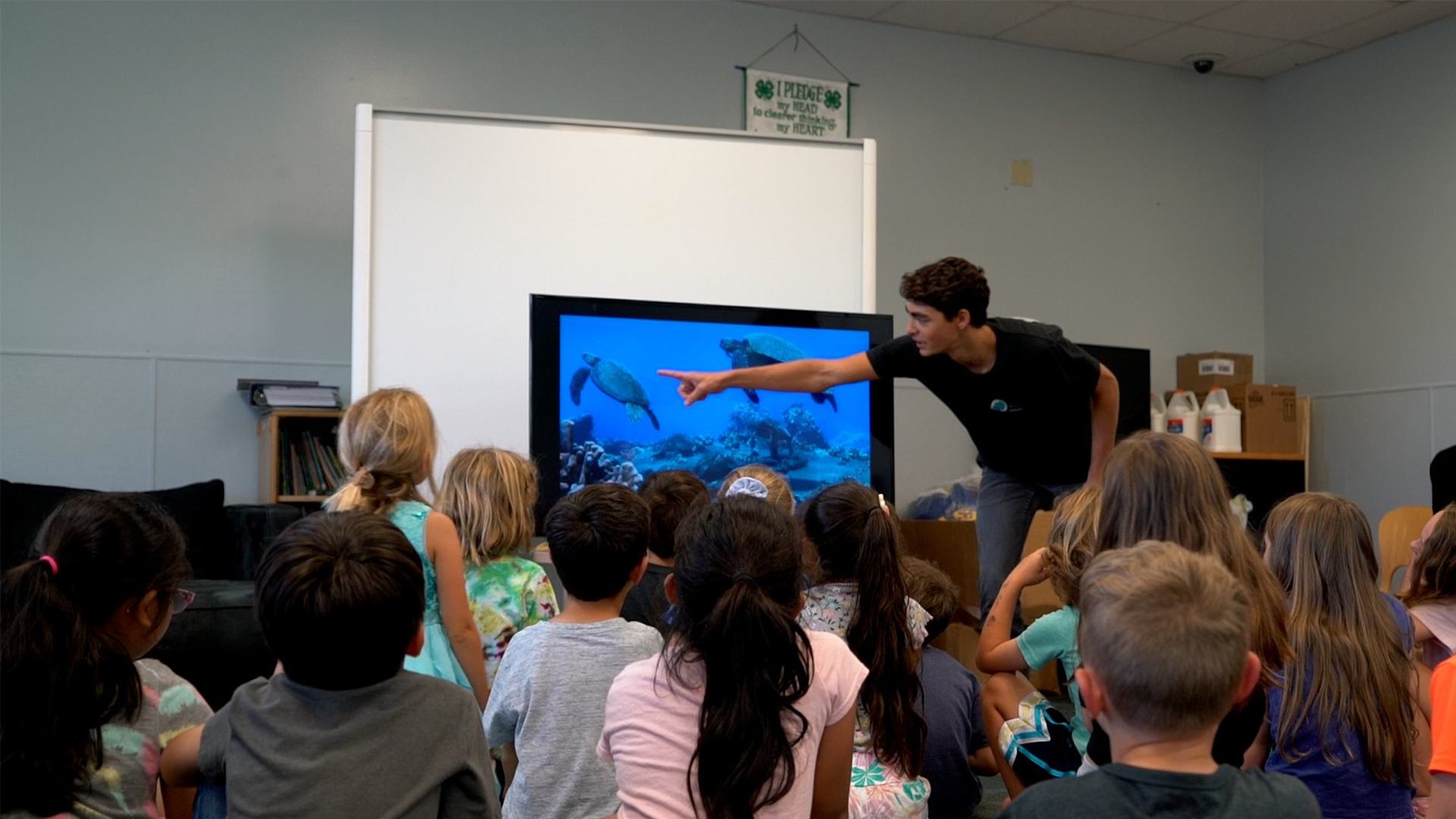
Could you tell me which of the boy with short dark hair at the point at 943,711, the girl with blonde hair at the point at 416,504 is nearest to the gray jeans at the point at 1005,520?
the boy with short dark hair at the point at 943,711

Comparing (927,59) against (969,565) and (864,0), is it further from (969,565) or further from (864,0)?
(969,565)

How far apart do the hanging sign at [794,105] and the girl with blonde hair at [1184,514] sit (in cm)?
388

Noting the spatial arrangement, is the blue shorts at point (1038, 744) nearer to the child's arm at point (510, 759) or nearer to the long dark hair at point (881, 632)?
the long dark hair at point (881, 632)

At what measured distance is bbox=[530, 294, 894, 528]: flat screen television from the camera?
11.7 feet

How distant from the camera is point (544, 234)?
3.83 m

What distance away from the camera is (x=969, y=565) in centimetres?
465

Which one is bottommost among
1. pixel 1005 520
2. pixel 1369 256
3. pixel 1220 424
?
pixel 1005 520

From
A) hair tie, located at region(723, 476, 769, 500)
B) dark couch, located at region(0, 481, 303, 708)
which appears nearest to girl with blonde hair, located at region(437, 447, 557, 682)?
hair tie, located at region(723, 476, 769, 500)

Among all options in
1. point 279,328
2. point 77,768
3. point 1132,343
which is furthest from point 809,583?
point 1132,343

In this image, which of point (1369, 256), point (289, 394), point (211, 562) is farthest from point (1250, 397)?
point (211, 562)

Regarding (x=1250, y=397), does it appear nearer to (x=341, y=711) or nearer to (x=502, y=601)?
(x=502, y=601)

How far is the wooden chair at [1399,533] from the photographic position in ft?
14.4

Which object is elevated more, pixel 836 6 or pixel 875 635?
pixel 836 6

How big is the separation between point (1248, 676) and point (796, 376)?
7.61ft
